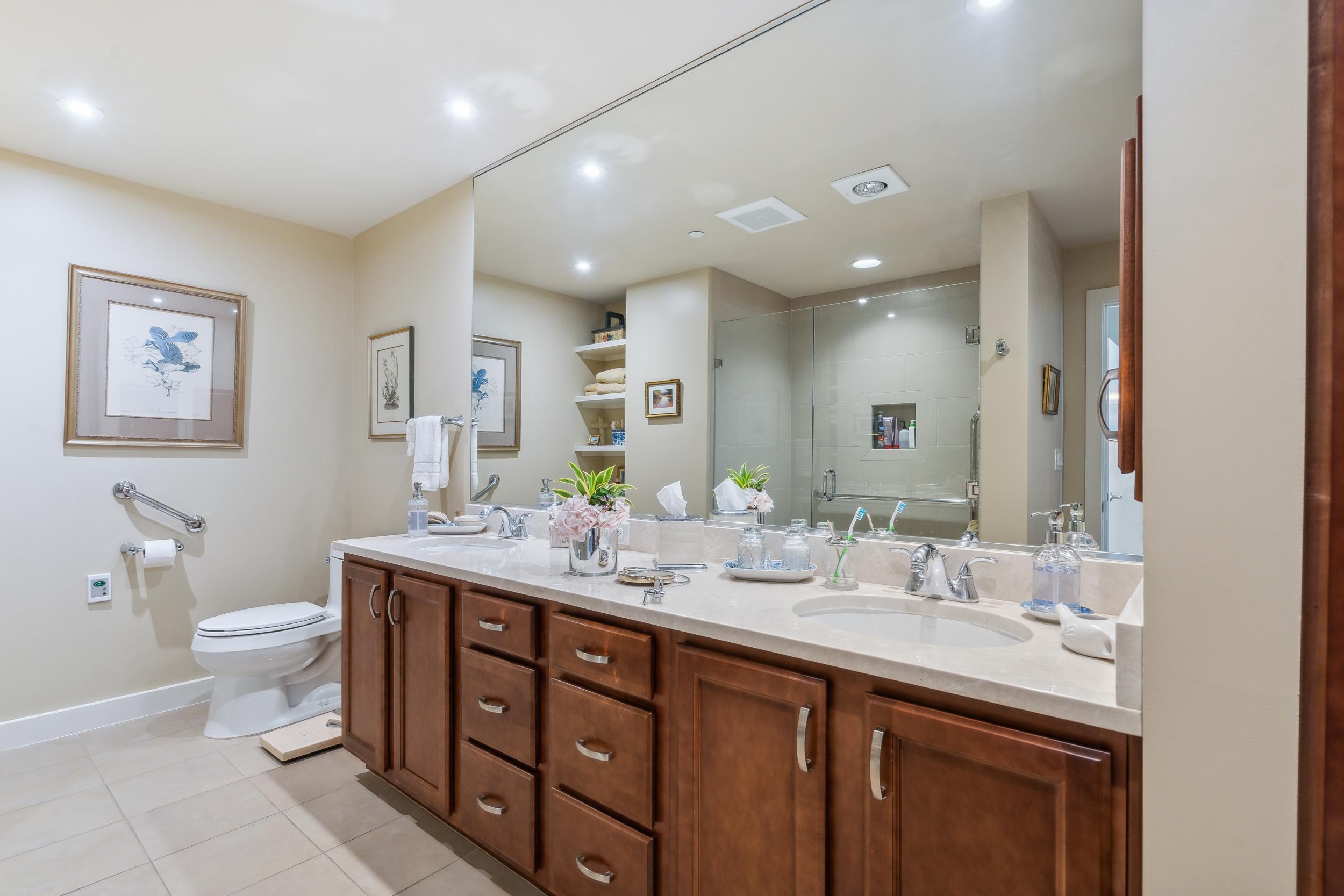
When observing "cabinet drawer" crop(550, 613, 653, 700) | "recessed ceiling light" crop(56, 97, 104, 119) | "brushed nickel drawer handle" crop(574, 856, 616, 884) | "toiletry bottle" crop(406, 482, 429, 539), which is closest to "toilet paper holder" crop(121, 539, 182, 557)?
"toiletry bottle" crop(406, 482, 429, 539)

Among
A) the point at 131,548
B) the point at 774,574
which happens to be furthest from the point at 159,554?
the point at 774,574

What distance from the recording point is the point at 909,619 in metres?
1.41

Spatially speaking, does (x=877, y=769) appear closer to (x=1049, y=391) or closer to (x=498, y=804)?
(x=1049, y=391)

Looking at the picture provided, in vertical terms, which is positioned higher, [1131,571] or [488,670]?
[1131,571]

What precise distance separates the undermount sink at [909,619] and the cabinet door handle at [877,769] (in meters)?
0.32

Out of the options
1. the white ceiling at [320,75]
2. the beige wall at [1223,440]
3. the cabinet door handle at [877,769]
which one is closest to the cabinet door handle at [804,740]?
the cabinet door handle at [877,769]

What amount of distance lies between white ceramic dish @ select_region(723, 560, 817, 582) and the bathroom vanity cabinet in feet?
1.29

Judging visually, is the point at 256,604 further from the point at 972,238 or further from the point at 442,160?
the point at 972,238

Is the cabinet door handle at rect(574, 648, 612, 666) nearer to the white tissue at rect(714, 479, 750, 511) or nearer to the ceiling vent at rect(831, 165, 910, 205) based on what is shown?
the white tissue at rect(714, 479, 750, 511)

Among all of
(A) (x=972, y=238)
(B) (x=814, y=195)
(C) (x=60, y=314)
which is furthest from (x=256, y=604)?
(A) (x=972, y=238)

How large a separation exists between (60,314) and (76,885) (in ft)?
7.19

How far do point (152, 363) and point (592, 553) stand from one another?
8.23 feet

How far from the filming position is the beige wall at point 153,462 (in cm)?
254

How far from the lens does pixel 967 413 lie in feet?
5.00
